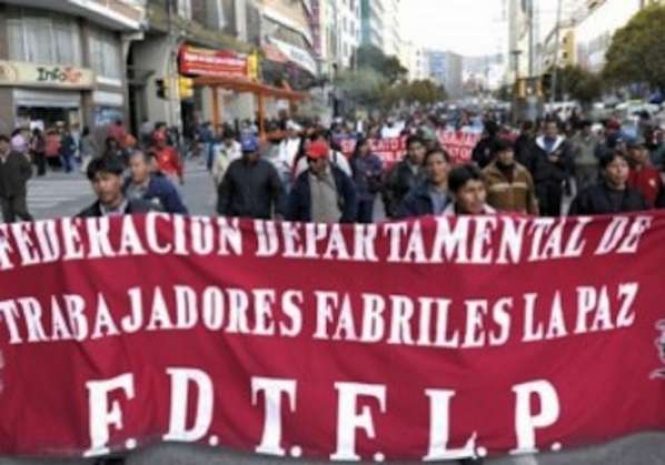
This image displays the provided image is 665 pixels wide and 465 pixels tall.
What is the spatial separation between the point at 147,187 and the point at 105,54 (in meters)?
40.5

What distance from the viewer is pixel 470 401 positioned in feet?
16.7

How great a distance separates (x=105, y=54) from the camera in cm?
4672

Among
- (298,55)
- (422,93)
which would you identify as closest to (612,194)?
(298,55)

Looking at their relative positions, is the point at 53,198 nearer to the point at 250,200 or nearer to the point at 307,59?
the point at 250,200

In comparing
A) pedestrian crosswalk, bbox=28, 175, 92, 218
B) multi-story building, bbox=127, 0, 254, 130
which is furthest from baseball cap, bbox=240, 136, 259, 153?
multi-story building, bbox=127, 0, 254, 130

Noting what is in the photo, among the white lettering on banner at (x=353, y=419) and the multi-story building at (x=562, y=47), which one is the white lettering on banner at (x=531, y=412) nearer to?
the white lettering on banner at (x=353, y=419)

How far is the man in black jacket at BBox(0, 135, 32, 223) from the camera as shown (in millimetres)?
13977

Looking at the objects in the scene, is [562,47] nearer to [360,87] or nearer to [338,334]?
[360,87]

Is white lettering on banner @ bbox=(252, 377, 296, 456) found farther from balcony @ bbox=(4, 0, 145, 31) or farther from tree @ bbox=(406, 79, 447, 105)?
tree @ bbox=(406, 79, 447, 105)

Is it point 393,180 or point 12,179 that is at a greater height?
point 393,180

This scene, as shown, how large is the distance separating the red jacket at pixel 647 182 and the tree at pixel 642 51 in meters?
54.3

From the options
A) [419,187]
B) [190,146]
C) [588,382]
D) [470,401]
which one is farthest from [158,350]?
[190,146]

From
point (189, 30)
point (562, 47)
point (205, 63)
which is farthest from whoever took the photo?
point (562, 47)

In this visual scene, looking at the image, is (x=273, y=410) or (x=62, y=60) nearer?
(x=273, y=410)
